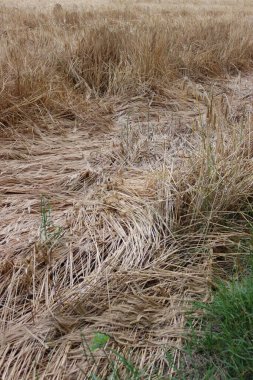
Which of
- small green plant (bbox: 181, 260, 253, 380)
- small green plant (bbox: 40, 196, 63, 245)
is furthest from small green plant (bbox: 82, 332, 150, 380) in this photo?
small green plant (bbox: 40, 196, 63, 245)

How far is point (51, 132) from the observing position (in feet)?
7.98

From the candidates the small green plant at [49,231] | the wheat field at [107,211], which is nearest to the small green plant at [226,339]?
the wheat field at [107,211]

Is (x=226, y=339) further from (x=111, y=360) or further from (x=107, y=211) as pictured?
(x=107, y=211)

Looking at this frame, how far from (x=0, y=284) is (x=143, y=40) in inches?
99.9

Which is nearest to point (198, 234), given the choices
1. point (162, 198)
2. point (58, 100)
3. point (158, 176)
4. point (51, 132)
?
point (162, 198)

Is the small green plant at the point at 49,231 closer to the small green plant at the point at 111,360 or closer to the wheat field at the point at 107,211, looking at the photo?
the wheat field at the point at 107,211

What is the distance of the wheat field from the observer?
1.20 metres

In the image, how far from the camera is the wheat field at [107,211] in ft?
3.92

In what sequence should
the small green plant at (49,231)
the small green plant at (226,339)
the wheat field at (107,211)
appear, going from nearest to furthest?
the small green plant at (226,339) → the wheat field at (107,211) → the small green plant at (49,231)

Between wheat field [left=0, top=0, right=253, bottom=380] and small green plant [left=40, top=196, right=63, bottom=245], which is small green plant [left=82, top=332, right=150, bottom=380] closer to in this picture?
wheat field [left=0, top=0, right=253, bottom=380]

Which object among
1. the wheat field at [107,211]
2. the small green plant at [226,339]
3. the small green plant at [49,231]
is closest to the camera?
the small green plant at [226,339]

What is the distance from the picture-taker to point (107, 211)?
1653 mm

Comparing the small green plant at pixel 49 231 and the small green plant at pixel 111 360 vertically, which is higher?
the small green plant at pixel 49 231

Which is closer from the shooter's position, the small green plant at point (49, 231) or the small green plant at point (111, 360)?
the small green plant at point (111, 360)
